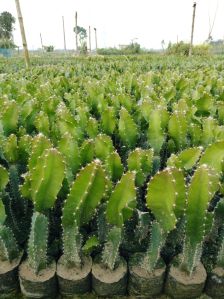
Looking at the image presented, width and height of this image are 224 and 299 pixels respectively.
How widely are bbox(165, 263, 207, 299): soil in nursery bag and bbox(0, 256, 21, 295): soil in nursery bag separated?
81 centimetres

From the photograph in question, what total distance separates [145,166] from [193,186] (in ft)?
1.40

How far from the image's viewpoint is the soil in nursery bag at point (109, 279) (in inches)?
66.3

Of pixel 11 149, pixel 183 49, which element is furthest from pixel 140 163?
pixel 183 49

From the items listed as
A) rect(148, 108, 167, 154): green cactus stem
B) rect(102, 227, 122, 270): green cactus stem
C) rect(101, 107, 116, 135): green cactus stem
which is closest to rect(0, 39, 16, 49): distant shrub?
rect(101, 107, 116, 135): green cactus stem

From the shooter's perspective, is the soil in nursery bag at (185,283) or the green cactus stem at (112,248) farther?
the soil in nursery bag at (185,283)

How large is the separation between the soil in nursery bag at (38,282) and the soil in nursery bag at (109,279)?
219 mm

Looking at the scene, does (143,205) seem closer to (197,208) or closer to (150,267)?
(150,267)

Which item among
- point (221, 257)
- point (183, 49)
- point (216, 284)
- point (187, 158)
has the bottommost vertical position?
point (183, 49)

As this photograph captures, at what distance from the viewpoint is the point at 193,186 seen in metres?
1.37

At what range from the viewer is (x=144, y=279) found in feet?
5.52

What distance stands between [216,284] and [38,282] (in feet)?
3.05

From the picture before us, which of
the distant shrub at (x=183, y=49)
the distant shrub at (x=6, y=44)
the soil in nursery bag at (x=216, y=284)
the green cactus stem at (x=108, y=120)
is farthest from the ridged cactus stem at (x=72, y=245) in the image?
the distant shrub at (x=6, y=44)

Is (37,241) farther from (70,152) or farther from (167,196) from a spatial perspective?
(167,196)

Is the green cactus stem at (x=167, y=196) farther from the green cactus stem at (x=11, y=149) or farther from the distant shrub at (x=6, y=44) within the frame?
the distant shrub at (x=6, y=44)
